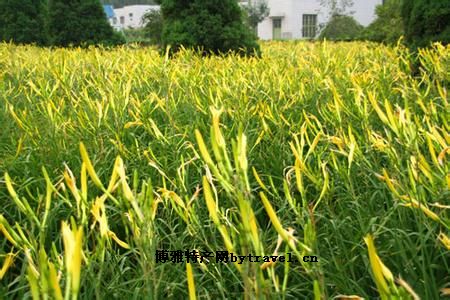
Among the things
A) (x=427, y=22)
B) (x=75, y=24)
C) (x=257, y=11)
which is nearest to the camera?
(x=427, y=22)

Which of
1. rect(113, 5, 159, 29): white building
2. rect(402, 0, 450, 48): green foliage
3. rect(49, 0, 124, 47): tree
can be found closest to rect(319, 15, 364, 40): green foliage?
rect(49, 0, 124, 47): tree

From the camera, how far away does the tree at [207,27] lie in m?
5.81

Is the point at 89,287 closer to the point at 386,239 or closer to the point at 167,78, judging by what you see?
the point at 386,239

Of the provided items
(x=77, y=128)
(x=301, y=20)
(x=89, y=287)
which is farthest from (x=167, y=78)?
(x=301, y=20)

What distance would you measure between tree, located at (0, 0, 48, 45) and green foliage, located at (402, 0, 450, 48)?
920cm

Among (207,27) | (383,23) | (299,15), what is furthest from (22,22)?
(299,15)

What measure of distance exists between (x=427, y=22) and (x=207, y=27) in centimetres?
259

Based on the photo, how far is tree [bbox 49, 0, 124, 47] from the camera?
977 cm

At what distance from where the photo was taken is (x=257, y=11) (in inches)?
1519

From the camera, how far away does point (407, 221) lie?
1.48 meters

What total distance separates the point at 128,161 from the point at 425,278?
1.43 metres

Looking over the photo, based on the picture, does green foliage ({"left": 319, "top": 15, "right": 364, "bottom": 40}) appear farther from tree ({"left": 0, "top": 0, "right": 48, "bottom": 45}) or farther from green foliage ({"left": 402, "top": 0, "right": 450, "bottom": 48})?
green foliage ({"left": 402, "top": 0, "right": 450, "bottom": 48})

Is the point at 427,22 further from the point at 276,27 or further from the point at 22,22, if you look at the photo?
the point at 276,27

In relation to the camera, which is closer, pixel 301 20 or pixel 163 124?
pixel 163 124
